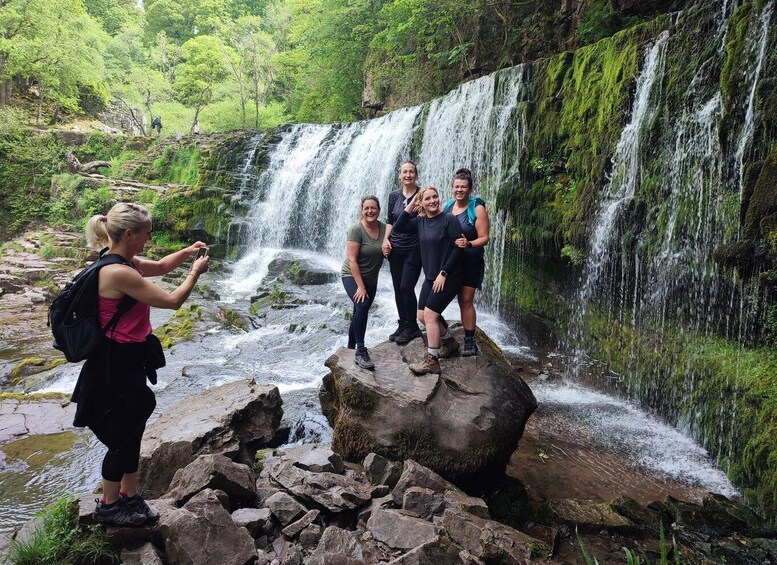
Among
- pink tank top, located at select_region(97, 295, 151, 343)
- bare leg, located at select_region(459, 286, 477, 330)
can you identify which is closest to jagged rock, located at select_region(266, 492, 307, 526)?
pink tank top, located at select_region(97, 295, 151, 343)

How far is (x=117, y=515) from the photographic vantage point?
270cm

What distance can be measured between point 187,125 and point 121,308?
113 ft

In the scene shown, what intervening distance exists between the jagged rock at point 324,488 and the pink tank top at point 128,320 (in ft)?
5.58

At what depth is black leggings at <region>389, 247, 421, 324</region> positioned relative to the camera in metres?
4.60

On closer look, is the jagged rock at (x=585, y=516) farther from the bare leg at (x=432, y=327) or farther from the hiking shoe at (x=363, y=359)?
the hiking shoe at (x=363, y=359)

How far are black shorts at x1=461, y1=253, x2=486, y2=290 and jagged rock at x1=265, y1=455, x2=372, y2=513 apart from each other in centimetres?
206

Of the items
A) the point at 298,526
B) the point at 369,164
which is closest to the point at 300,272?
the point at 369,164

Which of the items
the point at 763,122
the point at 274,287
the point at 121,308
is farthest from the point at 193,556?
the point at 274,287

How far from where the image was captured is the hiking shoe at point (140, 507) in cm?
277

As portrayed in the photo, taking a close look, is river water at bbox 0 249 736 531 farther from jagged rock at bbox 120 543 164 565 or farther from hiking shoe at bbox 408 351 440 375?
jagged rock at bbox 120 543 164 565

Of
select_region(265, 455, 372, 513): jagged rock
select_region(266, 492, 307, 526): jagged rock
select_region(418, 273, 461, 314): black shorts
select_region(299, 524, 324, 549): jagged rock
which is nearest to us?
select_region(299, 524, 324, 549): jagged rock

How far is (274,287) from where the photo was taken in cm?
1221

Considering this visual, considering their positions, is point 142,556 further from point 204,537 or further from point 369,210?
point 369,210

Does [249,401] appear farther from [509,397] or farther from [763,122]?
[763,122]
